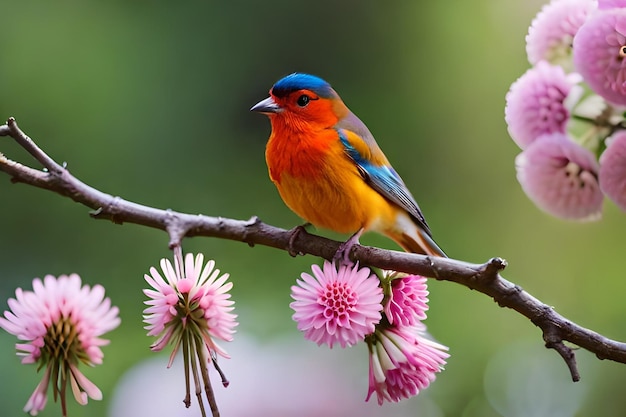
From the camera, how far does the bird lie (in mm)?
760

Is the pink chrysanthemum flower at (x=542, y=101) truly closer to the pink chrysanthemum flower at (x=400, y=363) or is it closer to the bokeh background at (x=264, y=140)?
the pink chrysanthemum flower at (x=400, y=363)

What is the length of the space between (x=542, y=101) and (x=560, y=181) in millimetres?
65

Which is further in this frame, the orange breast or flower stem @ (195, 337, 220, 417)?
the orange breast

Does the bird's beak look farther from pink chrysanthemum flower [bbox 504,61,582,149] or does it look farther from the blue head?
pink chrysanthemum flower [bbox 504,61,582,149]

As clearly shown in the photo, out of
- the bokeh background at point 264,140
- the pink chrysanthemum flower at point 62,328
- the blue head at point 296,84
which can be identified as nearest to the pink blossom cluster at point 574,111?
the blue head at point 296,84

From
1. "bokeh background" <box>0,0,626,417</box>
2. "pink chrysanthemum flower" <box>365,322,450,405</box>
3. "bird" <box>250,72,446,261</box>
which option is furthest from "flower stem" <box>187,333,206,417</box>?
"bokeh background" <box>0,0,626,417</box>

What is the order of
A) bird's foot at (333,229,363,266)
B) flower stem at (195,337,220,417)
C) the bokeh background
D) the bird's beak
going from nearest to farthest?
flower stem at (195,337,220,417), bird's foot at (333,229,363,266), the bird's beak, the bokeh background

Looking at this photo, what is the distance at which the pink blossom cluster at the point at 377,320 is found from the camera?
53cm

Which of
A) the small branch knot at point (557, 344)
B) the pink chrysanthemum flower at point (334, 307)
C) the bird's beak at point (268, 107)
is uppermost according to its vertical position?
the bird's beak at point (268, 107)

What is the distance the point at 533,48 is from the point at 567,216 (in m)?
0.14

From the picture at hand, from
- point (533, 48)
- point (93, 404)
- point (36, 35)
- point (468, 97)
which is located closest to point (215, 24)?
point (36, 35)

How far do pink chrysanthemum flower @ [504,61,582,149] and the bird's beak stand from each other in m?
0.24

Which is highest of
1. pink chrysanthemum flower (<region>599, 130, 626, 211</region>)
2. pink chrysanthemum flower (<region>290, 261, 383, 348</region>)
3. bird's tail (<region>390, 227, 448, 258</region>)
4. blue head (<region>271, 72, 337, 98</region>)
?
blue head (<region>271, 72, 337, 98</region>)

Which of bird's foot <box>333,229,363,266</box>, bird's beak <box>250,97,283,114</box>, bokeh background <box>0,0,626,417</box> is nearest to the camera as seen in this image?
bird's foot <box>333,229,363,266</box>
